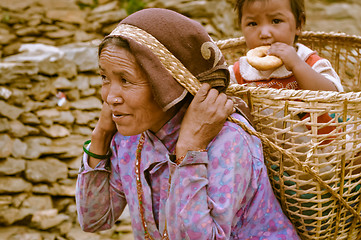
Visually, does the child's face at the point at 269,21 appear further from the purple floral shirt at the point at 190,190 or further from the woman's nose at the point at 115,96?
the woman's nose at the point at 115,96

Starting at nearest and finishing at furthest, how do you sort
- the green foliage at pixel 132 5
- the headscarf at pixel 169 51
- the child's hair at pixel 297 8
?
the headscarf at pixel 169 51, the child's hair at pixel 297 8, the green foliage at pixel 132 5

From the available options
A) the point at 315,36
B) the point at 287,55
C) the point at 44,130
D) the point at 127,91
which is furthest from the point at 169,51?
the point at 44,130

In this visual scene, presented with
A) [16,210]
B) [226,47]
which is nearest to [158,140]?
[226,47]

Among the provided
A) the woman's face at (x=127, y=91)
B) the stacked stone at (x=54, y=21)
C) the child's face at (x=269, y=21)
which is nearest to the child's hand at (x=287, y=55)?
the child's face at (x=269, y=21)

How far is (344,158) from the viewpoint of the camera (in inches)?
60.7

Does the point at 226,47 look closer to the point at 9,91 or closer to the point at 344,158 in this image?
the point at 344,158

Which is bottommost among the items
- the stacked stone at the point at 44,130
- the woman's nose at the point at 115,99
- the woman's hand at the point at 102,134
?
the stacked stone at the point at 44,130

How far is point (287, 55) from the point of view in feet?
6.61

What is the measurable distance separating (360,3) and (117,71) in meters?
6.18

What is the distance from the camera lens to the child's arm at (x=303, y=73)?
196 cm

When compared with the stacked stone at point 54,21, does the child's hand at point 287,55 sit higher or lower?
higher

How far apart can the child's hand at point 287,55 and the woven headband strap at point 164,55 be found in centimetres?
76

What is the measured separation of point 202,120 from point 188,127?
62 mm

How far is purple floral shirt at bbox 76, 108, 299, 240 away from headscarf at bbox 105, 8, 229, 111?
0.72 feet
